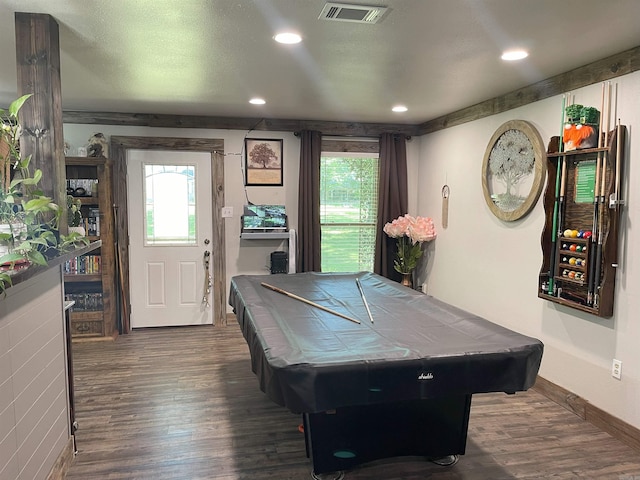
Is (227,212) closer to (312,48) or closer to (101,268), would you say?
(101,268)

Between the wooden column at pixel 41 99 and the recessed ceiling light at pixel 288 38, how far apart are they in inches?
44.0

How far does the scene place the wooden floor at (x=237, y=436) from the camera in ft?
8.11

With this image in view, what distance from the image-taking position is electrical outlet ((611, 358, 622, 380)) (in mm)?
2839

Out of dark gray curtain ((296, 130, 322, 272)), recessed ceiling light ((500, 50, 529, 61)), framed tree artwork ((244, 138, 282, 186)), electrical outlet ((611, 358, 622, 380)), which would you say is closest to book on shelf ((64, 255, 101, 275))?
framed tree artwork ((244, 138, 282, 186))

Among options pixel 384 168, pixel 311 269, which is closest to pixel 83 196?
pixel 311 269

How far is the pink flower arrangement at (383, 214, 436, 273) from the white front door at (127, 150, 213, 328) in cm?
211

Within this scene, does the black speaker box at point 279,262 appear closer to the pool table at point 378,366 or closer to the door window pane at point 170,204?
the door window pane at point 170,204

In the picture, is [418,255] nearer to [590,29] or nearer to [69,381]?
[590,29]

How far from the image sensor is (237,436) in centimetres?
284

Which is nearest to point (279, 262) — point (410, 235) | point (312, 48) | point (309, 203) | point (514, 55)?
point (309, 203)

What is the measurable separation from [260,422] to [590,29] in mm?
2989

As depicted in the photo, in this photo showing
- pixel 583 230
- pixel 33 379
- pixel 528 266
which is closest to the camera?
pixel 33 379

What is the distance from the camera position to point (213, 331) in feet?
16.6

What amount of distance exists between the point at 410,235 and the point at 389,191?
634 mm
